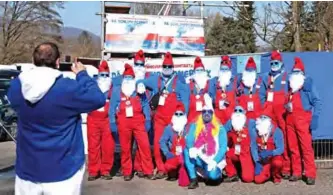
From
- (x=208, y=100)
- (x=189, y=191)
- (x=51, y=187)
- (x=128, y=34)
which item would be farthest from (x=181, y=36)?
(x=51, y=187)

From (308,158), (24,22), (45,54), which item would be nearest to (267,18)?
(308,158)

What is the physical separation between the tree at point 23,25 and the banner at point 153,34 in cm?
3865

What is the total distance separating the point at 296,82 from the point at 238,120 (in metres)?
0.98

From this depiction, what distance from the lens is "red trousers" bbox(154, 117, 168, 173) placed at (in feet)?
28.7

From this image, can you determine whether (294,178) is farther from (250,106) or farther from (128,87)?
(128,87)

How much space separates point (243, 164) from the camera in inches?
329

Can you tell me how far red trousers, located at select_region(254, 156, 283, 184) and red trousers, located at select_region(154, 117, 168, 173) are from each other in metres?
1.45

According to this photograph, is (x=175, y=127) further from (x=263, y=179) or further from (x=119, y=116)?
(x=263, y=179)

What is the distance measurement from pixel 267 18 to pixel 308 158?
50.0ft

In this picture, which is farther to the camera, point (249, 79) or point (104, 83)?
point (104, 83)

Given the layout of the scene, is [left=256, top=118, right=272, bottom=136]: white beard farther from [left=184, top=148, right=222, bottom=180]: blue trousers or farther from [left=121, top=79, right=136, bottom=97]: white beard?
[left=121, top=79, right=136, bottom=97]: white beard

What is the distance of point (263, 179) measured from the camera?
27.4 feet

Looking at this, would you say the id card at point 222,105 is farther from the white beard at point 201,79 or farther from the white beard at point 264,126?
the white beard at point 264,126

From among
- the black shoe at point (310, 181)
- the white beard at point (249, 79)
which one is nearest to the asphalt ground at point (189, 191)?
the black shoe at point (310, 181)
